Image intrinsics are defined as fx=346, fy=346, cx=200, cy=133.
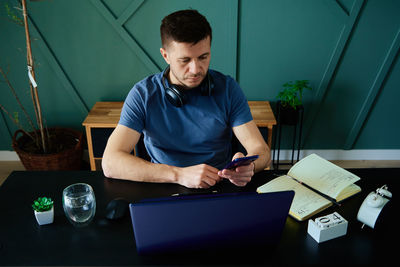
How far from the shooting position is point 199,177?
4.25 feet

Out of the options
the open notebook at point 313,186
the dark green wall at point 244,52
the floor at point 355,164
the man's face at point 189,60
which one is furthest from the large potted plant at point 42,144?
the open notebook at point 313,186

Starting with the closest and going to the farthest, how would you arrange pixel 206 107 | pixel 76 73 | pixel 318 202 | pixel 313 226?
pixel 313 226
pixel 318 202
pixel 206 107
pixel 76 73

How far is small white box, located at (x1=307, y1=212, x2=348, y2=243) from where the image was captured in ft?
3.43

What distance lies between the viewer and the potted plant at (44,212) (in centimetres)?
112

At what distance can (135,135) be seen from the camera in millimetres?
1595

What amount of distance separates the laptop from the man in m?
0.44

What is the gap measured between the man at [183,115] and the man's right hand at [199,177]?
122mm

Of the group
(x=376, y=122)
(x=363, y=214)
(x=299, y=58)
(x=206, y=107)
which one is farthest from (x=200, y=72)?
(x=376, y=122)

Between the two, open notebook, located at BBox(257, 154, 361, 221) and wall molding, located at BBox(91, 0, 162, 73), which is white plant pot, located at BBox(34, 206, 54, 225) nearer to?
open notebook, located at BBox(257, 154, 361, 221)

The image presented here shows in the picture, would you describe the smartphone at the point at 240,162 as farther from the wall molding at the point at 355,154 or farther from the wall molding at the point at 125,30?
the wall molding at the point at 355,154

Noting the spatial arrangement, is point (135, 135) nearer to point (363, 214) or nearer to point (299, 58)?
point (363, 214)

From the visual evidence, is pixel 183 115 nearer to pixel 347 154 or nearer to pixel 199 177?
pixel 199 177

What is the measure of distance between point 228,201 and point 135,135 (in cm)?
81

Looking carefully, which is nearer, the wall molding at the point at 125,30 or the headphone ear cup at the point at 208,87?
the headphone ear cup at the point at 208,87
